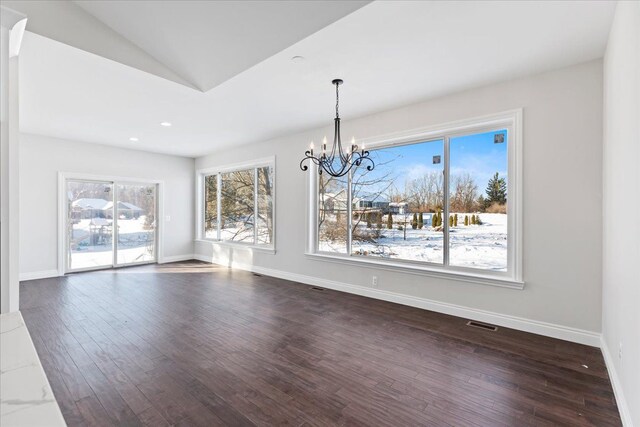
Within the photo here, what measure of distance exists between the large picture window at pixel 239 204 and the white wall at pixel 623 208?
4935 millimetres

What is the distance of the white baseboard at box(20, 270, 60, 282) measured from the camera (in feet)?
18.1

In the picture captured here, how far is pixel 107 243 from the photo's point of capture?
6.70 metres

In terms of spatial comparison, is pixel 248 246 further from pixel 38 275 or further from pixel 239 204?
pixel 38 275

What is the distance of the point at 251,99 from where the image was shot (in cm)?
392

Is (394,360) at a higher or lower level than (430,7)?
lower

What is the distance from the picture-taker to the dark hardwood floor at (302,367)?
2.02 m

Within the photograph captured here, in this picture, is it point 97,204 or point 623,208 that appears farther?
point 97,204

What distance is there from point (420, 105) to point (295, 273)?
Answer: 3501 millimetres

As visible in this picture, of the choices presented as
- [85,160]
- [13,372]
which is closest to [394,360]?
[13,372]

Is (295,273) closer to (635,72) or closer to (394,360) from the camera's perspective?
(394,360)

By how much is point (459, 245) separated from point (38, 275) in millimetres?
7354

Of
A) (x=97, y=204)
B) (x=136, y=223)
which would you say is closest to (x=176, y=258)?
(x=136, y=223)

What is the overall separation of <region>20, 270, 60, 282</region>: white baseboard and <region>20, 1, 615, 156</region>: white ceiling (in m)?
2.77

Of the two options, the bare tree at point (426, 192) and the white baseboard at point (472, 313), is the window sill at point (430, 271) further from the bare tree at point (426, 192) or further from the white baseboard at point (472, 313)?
the bare tree at point (426, 192)
